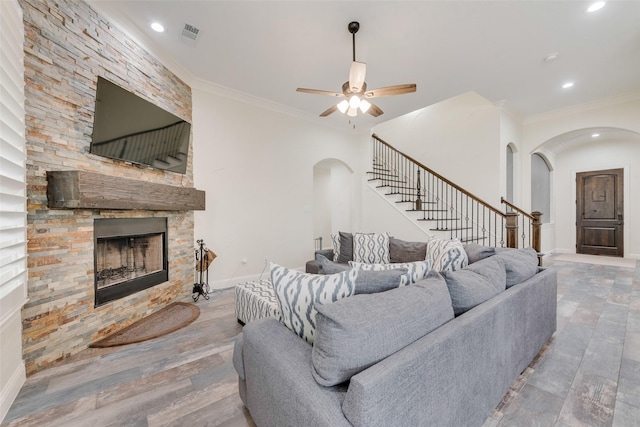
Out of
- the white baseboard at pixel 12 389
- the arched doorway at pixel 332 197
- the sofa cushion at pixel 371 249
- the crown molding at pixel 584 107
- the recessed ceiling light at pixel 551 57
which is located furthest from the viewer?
the arched doorway at pixel 332 197

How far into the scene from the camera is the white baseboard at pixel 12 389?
5.10 ft

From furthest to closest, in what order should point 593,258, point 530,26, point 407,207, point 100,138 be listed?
point 593,258, point 407,207, point 530,26, point 100,138

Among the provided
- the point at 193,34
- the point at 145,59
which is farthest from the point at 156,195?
the point at 193,34

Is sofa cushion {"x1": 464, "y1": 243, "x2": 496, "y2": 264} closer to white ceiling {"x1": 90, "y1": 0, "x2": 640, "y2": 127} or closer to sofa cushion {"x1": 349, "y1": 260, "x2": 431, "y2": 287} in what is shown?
sofa cushion {"x1": 349, "y1": 260, "x2": 431, "y2": 287}

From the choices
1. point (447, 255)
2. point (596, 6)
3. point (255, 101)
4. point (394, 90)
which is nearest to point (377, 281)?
point (447, 255)

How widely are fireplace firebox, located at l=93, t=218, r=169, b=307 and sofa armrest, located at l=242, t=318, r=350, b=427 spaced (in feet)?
6.46

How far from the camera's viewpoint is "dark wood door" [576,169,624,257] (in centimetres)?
609

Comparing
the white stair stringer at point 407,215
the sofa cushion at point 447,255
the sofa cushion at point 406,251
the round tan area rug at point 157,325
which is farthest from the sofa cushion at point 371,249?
the round tan area rug at point 157,325

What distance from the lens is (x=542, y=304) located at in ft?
6.79

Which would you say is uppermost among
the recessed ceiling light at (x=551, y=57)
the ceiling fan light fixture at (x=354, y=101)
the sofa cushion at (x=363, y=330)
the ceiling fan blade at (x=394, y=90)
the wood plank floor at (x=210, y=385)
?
the recessed ceiling light at (x=551, y=57)

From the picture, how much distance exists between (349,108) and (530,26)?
201 centimetres

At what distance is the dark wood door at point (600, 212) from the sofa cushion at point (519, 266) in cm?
620

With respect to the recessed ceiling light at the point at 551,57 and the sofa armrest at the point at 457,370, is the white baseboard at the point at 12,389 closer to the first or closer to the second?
the sofa armrest at the point at 457,370

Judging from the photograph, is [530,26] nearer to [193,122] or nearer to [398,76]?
[398,76]
